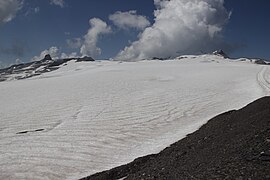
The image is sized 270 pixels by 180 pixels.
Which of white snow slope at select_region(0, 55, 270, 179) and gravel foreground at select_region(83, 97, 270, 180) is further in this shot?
white snow slope at select_region(0, 55, 270, 179)

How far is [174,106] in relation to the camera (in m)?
27.0

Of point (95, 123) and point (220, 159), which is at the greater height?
point (220, 159)

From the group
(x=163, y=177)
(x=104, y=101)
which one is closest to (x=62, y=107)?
(x=104, y=101)

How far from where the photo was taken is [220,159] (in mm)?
8625

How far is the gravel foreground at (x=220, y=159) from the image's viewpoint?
7520 mm

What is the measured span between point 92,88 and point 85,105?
1094 centimetres

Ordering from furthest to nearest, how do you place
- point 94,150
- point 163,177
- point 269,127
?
point 94,150, point 269,127, point 163,177

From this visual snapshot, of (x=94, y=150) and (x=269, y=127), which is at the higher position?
(x=269, y=127)

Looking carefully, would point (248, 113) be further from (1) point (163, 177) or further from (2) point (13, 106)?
(2) point (13, 106)

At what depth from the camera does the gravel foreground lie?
296 inches

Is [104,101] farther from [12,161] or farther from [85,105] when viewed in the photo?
[12,161]

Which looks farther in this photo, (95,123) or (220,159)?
(95,123)

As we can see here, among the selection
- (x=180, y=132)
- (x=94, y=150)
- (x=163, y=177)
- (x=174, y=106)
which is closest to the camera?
(x=163, y=177)

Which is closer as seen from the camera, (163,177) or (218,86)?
(163,177)
